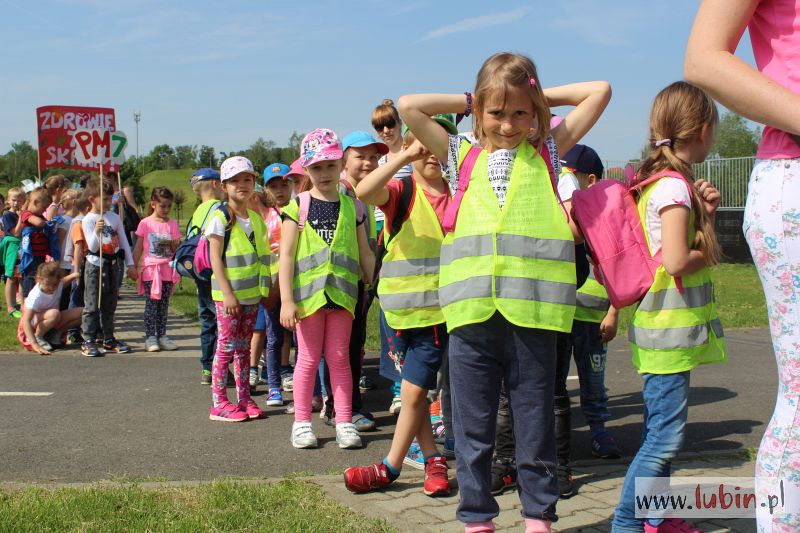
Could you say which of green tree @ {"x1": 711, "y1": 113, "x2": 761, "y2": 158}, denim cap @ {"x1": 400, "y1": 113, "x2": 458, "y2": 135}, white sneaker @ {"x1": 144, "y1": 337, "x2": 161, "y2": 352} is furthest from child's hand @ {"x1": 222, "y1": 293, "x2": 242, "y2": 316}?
green tree @ {"x1": 711, "y1": 113, "x2": 761, "y2": 158}

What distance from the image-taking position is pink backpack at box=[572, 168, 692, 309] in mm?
3350

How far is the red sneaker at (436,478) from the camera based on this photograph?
13.1ft

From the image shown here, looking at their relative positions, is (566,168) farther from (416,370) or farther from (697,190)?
(416,370)

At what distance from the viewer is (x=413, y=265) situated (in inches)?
169

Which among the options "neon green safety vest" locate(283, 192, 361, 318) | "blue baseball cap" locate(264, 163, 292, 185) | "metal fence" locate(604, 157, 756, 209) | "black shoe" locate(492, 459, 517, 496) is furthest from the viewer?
"metal fence" locate(604, 157, 756, 209)

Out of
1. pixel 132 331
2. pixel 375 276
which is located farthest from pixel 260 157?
pixel 375 276

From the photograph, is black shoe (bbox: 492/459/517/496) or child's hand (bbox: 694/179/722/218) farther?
black shoe (bbox: 492/459/517/496)

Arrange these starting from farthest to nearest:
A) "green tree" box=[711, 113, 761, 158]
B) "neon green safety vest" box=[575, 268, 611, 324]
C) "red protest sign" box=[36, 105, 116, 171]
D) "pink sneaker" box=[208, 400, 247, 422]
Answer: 1. "green tree" box=[711, 113, 761, 158]
2. "red protest sign" box=[36, 105, 116, 171]
3. "pink sneaker" box=[208, 400, 247, 422]
4. "neon green safety vest" box=[575, 268, 611, 324]

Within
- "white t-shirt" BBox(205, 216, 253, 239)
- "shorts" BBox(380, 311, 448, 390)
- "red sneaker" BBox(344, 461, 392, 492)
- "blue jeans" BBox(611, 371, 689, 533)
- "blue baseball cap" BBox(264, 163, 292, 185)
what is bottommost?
"red sneaker" BBox(344, 461, 392, 492)

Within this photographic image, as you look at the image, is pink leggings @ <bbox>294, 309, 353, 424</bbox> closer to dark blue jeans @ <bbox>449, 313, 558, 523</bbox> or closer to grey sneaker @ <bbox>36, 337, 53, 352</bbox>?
dark blue jeans @ <bbox>449, 313, 558, 523</bbox>

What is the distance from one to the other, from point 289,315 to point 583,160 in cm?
201

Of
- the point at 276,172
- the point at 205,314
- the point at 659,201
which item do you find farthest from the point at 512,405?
the point at 276,172

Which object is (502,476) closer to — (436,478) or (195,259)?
(436,478)

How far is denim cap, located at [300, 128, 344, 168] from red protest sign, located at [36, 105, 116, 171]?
14.4 metres
